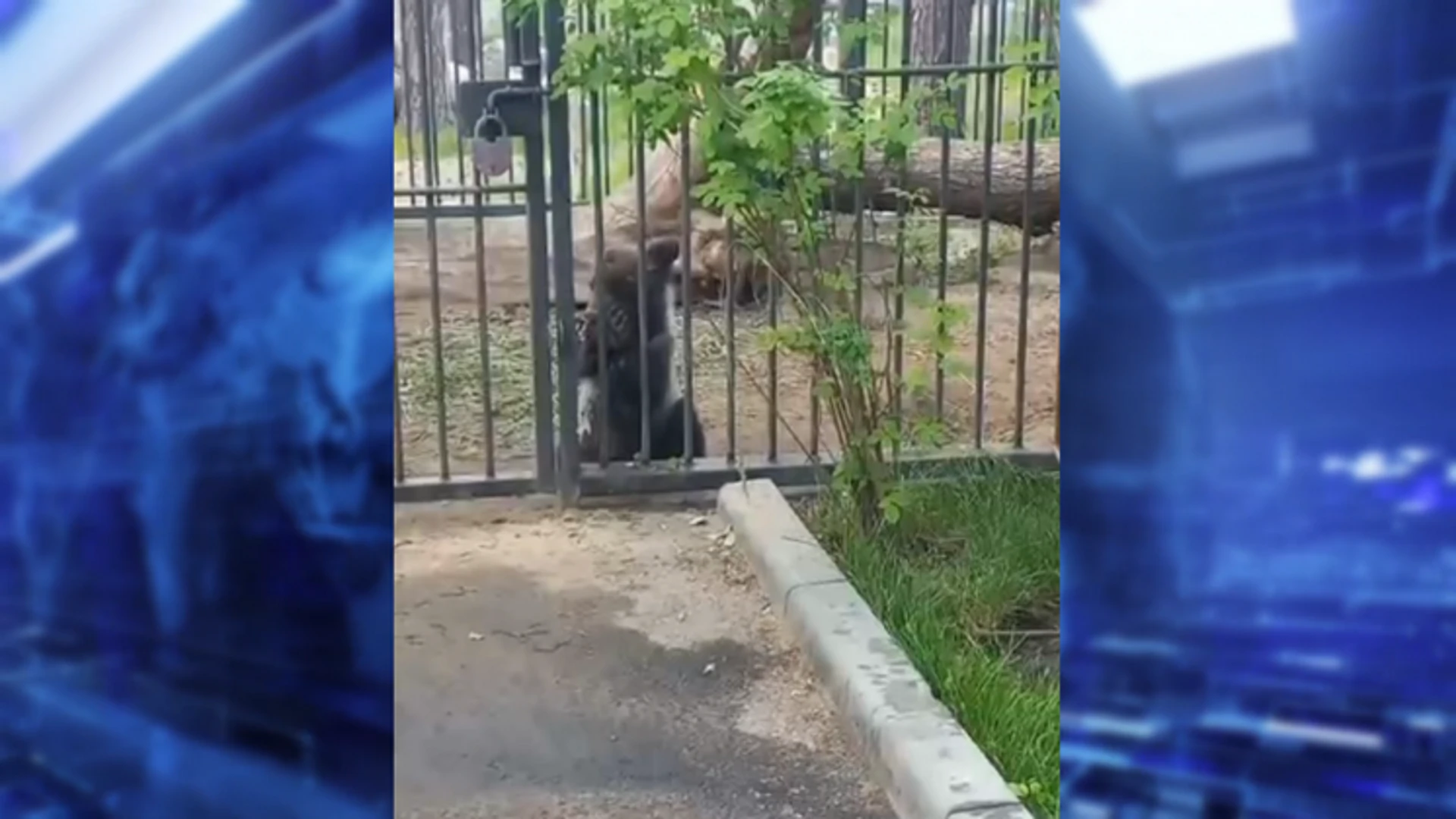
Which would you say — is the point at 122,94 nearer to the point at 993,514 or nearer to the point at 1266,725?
the point at 1266,725

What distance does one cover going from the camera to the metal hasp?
4906 mm

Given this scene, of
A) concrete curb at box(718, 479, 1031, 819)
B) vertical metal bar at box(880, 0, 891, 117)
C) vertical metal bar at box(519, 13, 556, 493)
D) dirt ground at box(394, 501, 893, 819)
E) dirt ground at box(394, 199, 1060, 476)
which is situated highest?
vertical metal bar at box(880, 0, 891, 117)

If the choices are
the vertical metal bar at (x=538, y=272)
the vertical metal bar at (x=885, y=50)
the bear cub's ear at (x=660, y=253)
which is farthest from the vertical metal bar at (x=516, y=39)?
the vertical metal bar at (x=885, y=50)

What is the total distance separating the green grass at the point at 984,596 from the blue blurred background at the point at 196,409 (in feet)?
5.86

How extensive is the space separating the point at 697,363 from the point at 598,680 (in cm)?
323

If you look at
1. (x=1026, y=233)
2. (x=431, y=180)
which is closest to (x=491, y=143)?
(x=431, y=180)

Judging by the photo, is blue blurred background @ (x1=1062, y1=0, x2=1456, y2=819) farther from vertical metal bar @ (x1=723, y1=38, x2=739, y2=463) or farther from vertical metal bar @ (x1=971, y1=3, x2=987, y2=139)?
vertical metal bar @ (x1=971, y1=3, x2=987, y2=139)

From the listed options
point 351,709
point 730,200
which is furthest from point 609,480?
point 351,709

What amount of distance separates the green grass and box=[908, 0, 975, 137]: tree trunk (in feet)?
3.71

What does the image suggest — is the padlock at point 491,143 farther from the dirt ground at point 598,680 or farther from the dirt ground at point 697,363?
the dirt ground at point 598,680

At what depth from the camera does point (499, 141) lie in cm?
491

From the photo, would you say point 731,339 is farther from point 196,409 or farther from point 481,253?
point 196,409

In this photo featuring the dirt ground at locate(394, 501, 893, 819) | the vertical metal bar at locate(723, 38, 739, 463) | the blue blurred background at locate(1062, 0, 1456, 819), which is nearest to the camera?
the blue blurred background at locate(1062, 0, 1456, 819)

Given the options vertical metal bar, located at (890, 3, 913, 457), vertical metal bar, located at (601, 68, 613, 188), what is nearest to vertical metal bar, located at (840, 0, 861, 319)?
vertical metal bar, located at (890, 3, 913, 457)
